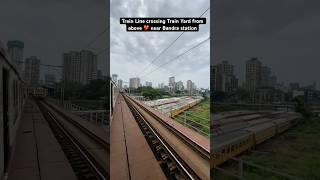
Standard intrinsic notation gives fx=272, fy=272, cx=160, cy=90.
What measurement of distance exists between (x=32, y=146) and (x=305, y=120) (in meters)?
27.7

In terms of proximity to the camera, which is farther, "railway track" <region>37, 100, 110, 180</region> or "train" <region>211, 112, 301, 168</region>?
"train" <region>211, 112, 301, 168</region>

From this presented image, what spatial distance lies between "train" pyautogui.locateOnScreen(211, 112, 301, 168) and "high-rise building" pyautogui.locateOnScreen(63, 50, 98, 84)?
493 cm

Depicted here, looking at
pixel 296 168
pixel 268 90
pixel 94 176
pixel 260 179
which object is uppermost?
pixel 268 90

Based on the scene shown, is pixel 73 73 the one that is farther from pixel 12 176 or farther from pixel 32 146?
pixel 12 176

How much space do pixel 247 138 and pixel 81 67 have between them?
9.80 metres

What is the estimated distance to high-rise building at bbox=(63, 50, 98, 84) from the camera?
9.61 metres

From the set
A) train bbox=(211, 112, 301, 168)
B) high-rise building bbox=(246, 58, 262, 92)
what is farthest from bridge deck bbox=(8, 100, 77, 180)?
high-rise building bbox=(246, 58, 262, 92)

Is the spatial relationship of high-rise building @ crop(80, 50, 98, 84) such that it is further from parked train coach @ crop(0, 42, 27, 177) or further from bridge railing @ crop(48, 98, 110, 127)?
parked train coach @ crop(0, 42, 27, 177)

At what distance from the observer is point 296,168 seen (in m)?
19.6

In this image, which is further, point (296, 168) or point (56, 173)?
point (296, 168)

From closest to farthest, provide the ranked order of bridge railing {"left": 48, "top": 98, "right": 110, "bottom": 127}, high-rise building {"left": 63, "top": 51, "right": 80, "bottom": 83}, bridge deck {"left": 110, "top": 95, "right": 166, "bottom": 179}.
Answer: bridge deck {"left": 110, "top": 95, "right": 166, "bottom": 179} → high-rise building {"left": 63, "top": 51, "right": 80, "bottom": 83} → bridge railing {"left": 48, "top": 98, "right": 110, "bottom": 127}

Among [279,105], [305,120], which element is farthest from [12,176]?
[305,120]

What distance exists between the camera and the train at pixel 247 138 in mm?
8150

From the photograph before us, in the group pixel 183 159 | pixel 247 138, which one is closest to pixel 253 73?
pixel 247 138
